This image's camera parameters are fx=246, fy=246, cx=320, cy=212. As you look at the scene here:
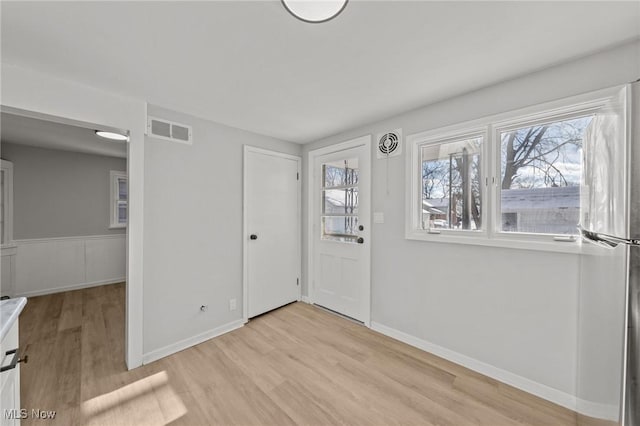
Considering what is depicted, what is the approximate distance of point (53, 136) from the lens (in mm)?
3299

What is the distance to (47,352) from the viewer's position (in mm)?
2246

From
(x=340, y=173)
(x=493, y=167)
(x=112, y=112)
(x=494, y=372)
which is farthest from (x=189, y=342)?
(x=493, y=167)

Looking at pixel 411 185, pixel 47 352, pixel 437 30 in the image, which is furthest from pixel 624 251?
pixel 47 352

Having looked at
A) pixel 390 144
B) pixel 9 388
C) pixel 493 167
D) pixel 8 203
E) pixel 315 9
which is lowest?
pixel 9 388

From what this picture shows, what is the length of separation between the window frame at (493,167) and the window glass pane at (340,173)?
716 millimetres

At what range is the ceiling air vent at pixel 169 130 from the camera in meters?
2.24

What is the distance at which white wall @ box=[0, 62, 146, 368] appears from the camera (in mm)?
1673

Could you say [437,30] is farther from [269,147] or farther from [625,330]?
[269,147]

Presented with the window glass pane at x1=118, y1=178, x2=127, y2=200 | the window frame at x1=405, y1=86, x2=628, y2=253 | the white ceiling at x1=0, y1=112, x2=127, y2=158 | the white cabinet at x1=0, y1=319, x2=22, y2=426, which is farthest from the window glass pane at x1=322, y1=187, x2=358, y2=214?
the window glass pane at x1=118, y1=178, x2=127, y2=200

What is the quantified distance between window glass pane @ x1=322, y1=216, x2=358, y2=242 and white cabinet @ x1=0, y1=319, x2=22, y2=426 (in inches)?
103

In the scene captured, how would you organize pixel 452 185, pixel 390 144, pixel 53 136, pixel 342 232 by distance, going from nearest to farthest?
pixel 452 185 → pixel 390 144 → pixel 342 232 → pixel 53 136

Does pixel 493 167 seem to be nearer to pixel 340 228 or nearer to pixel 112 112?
pixel 340 228

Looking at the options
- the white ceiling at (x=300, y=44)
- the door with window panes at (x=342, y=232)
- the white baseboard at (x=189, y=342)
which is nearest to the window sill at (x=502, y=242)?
the door with window panes at (x=342, y=232)

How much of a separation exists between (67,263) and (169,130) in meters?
3.62
